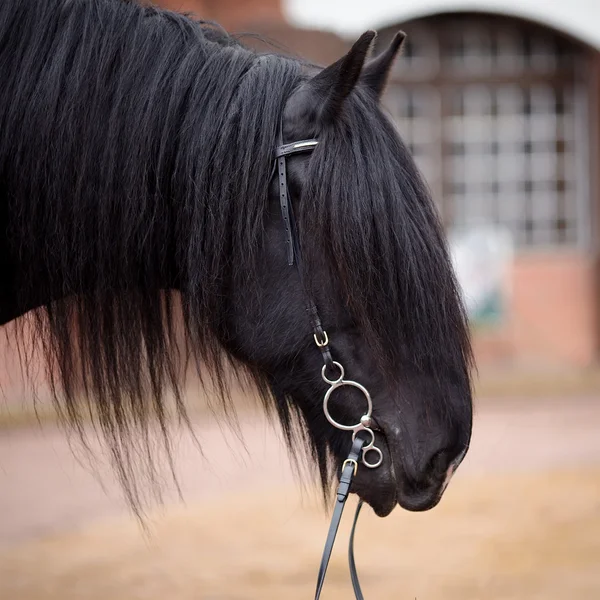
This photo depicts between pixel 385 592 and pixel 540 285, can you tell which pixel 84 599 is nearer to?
pixel 385 592

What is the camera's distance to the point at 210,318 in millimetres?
2068

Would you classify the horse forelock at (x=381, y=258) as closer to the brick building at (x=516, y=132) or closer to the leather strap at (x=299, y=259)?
the leather strap at (x=299, y=259)

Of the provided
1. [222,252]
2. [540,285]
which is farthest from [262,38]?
[540,285]

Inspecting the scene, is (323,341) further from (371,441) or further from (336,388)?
(371,441)

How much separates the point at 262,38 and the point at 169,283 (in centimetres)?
75

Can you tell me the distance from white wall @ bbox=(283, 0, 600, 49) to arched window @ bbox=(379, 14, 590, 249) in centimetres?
33

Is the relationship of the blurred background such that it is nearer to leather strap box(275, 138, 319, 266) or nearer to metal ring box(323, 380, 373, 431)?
metal ring box(323, 380, 373, 431)

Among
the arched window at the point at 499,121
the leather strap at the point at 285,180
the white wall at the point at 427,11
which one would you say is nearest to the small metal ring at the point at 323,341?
the leather strap at the point at 285,180

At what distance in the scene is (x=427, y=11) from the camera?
37.3ft

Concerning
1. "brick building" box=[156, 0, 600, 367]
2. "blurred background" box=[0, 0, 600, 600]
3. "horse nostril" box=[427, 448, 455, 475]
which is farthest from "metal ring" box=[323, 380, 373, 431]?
"brick building" box=[156, 0, 600, 367]

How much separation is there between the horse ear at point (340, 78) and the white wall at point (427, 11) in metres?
9.46

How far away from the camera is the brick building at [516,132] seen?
11352 mm

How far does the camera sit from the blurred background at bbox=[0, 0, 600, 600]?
14.0ft

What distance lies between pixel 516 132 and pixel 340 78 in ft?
35.3
